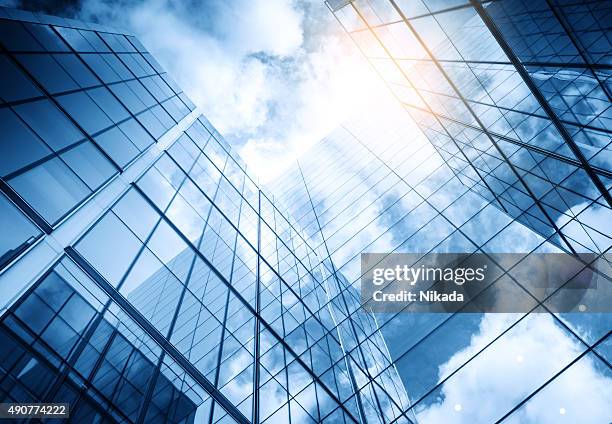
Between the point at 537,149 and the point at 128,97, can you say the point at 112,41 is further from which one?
the point at 537,149

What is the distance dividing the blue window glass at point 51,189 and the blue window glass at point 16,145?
0.17 metres

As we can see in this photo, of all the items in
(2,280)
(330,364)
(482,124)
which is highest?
(2,280)

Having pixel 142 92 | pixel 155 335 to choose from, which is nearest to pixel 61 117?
pixel 155 335

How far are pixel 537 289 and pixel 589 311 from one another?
4.61 ft

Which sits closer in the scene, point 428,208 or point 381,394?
point 381,394

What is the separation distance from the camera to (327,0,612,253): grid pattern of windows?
26.7 ft

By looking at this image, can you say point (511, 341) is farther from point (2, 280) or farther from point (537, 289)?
point (2, 280)

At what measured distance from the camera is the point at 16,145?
238 inches

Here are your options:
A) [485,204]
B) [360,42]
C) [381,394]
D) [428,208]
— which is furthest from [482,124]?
[381,394]

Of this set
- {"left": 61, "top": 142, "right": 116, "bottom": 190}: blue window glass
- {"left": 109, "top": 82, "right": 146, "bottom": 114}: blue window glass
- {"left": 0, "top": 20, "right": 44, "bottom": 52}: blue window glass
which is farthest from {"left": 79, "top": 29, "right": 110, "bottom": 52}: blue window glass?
{"left": 61, "top": 142, "right": 116, "bottom": 190}: blue window glass

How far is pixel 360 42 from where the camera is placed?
19828mm

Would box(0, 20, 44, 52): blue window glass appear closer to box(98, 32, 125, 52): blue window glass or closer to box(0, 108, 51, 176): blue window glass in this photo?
box(0, 108, 51, 176): blue window glass

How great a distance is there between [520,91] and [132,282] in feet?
37.5

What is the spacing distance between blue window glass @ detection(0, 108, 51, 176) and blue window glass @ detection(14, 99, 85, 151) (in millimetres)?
266
